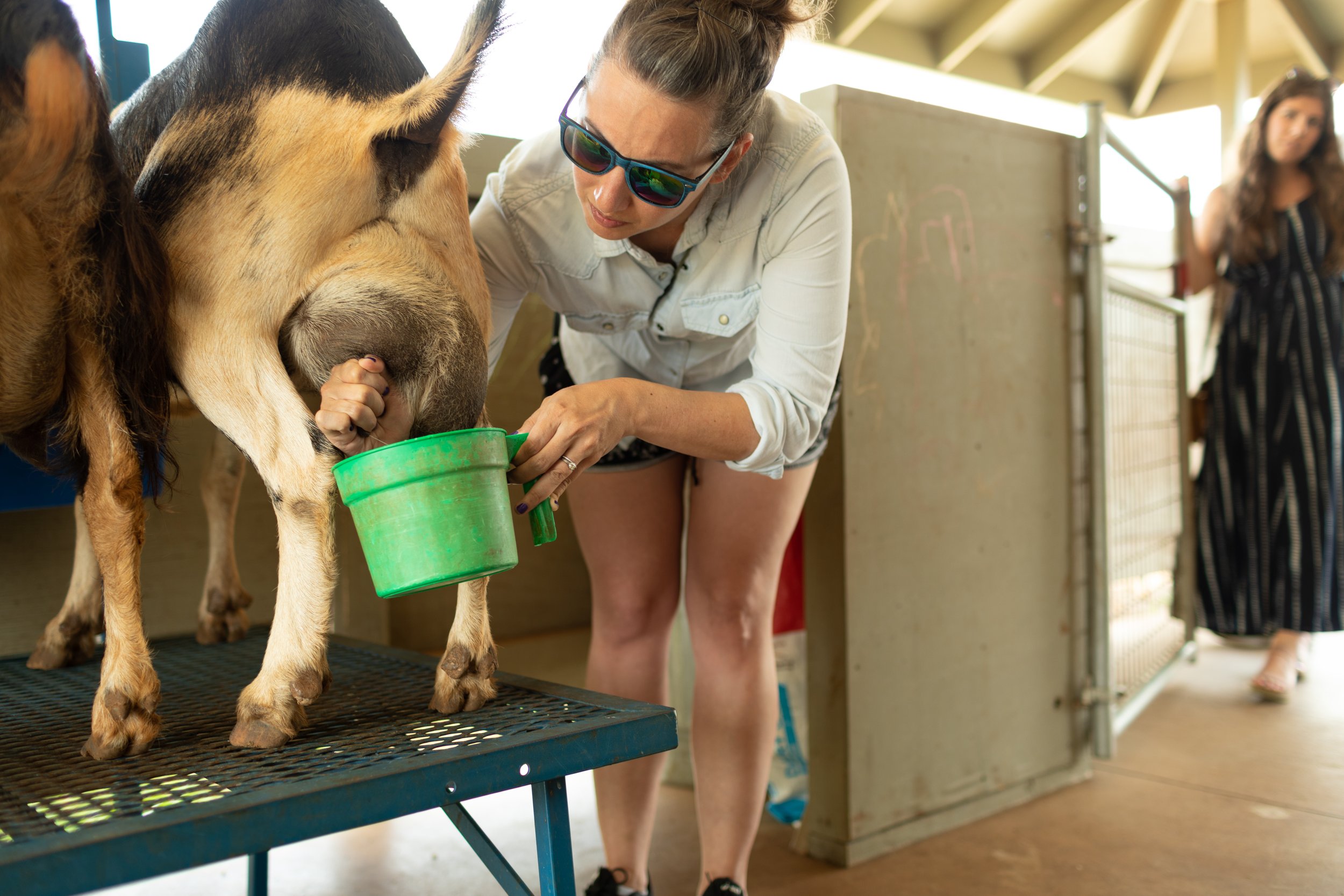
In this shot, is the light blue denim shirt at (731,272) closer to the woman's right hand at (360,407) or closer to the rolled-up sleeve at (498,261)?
the rolled-up sleeve at (498,261)

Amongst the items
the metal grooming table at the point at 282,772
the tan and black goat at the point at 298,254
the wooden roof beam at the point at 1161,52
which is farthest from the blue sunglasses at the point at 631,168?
the wooden roof beam at the point at 1161,52

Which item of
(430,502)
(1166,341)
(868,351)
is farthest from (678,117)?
(1166,341)

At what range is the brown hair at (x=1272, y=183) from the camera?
330 cm

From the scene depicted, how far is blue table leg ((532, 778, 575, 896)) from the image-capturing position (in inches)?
40.7

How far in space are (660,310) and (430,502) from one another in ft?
2.22

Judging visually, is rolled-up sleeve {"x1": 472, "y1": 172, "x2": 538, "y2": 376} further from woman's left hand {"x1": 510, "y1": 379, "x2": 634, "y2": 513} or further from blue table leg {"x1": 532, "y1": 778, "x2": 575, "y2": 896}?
blue table leg {"x1": 532, "y1": 778, "x2": 575, "y2": 896}

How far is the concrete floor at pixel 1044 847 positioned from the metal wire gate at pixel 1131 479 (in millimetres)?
241

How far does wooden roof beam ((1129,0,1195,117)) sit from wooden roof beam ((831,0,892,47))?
7.81 feet

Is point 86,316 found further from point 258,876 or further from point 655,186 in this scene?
point 258,876

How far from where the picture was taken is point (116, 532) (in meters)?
1.13

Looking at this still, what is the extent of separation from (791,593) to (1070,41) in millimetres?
6026

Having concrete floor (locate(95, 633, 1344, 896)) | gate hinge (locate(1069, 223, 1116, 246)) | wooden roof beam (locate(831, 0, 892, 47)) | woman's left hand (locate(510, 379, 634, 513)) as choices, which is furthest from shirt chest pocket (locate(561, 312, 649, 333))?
wooden roof beam (locate(831, 0, 892, 47))

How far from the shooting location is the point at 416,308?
45.0 inches

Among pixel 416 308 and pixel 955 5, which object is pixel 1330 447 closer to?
pixel 416 308
